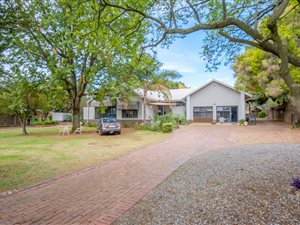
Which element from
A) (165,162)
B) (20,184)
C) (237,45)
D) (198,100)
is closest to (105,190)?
(20,184)

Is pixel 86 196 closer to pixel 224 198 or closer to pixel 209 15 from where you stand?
pixel 224 198

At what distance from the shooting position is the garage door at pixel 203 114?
27.2 m

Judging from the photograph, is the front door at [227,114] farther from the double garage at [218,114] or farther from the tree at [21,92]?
the tree at [21,92]

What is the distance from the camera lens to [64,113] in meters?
45.9

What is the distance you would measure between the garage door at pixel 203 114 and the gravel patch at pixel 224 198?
69.4 ft

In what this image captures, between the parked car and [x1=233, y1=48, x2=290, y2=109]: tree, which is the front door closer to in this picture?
[x1=233, y1=48, x2=290, y2=109]: tree

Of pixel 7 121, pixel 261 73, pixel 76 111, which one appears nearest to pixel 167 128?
pixel 76 111

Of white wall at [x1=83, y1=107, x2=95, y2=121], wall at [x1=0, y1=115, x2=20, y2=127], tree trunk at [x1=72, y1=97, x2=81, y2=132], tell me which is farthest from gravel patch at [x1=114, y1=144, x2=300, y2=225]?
wall at [x1=0, y1=115, x2=20, y2=127]

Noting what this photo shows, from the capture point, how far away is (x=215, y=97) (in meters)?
26.5

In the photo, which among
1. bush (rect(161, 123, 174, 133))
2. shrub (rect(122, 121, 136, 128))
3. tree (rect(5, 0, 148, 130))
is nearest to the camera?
tree (rect(5, 0, 148, 130))

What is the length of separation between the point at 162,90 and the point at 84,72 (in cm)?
874

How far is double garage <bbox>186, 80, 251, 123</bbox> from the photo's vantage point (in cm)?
2547

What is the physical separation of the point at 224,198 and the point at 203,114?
2426cm

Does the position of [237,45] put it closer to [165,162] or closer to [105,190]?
[165,162]
